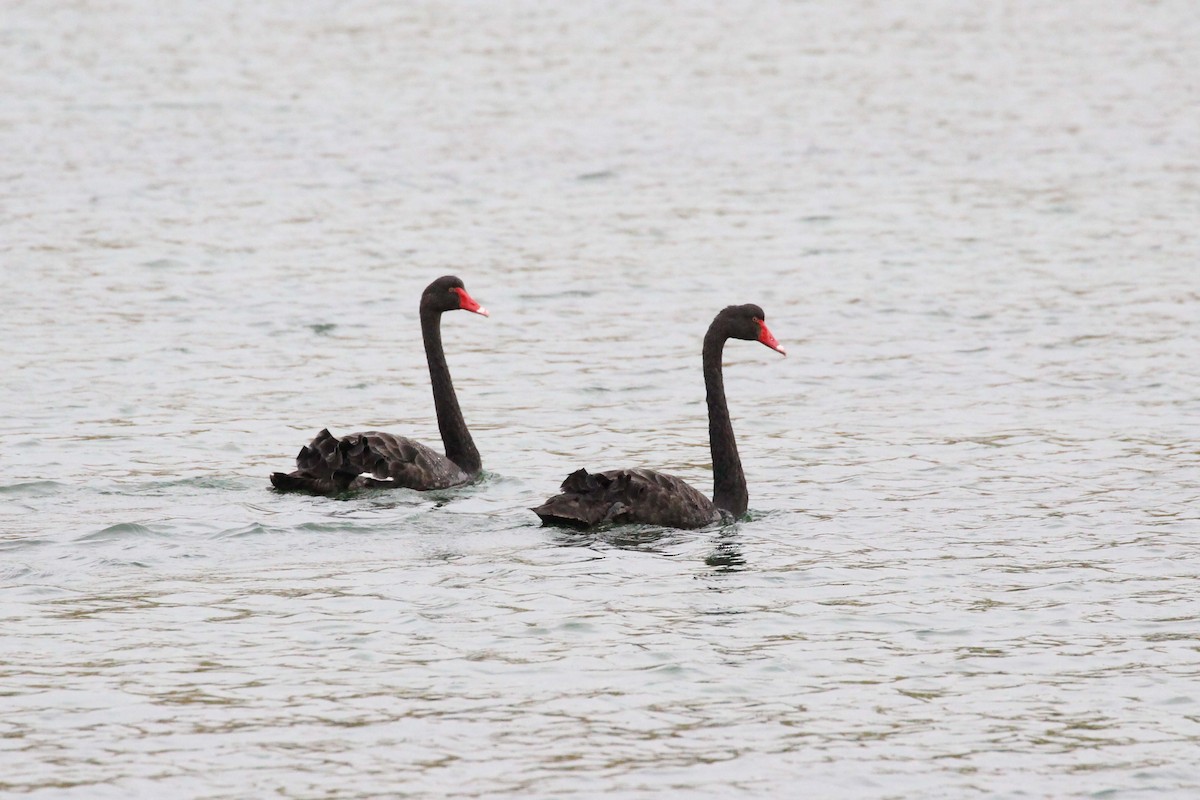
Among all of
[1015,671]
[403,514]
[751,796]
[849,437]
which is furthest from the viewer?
[849,437]

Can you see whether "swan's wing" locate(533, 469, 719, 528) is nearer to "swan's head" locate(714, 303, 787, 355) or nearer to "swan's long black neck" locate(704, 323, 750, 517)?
"swan's long black neck" locate(704, 323, 750, 517)

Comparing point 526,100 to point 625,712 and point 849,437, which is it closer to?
point 849,437

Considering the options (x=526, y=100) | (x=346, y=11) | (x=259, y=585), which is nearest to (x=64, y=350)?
(x=259, y=585)

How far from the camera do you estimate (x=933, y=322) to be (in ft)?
61.5

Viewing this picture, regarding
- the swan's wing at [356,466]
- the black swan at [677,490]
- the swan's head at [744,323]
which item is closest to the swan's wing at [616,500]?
the black swan at [677,490]

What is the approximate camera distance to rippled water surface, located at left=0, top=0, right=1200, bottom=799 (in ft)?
28.3

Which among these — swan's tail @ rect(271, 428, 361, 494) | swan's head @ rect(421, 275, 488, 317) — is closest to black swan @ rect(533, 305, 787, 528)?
swan's tail @ rect(271, 428, 361, 494)

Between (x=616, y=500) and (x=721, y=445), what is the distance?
105 cm

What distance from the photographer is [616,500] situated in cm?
1156

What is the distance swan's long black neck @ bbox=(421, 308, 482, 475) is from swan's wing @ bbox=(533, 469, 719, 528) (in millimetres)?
1808

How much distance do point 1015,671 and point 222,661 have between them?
379 centimetres

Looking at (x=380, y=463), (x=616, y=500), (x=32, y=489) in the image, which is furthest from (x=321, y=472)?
(x=616, y=500)

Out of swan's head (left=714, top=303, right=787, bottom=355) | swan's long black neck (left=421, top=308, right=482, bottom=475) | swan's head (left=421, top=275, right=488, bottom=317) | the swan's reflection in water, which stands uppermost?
swan's head (left=421, top=275, right=488, bottom=317)

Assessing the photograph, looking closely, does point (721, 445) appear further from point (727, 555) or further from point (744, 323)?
point (727, 555)
